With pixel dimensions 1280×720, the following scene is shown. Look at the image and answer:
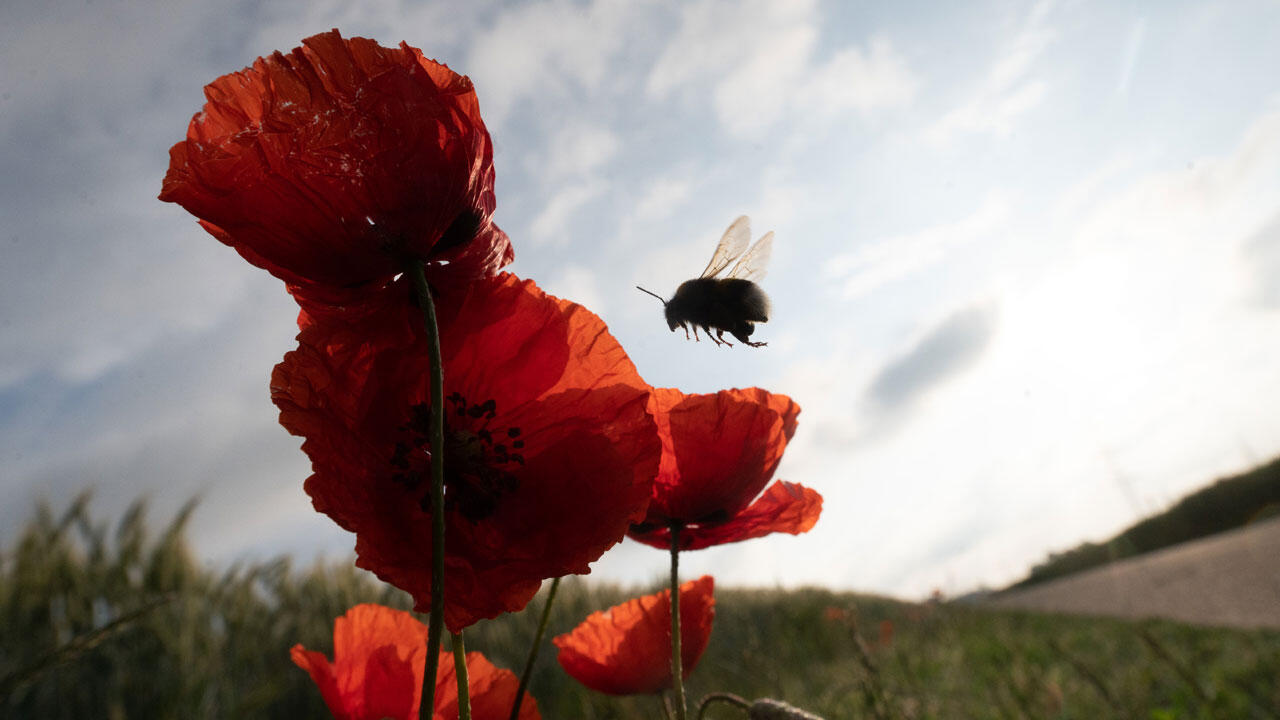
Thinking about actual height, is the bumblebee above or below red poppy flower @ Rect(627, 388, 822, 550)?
above

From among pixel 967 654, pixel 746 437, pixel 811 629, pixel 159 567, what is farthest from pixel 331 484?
pixel 811 629

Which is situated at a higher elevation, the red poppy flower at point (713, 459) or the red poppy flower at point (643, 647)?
the red poppy flower at point (713, 459)

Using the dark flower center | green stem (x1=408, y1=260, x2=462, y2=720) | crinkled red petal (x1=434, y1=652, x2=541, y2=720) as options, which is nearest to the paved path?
crinkled red petal (x1=434, y1=652, x2=541, y2=720)

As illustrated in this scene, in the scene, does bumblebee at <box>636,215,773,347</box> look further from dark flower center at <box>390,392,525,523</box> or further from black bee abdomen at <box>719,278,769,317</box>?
dark flower center at <box>390,392,525,523</box>

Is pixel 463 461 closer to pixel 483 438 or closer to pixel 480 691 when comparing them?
pixel 483 438

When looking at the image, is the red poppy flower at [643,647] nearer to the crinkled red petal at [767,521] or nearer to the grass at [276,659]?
the crinkled red petal at [767,521]

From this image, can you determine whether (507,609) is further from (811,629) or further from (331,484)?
(811,629)

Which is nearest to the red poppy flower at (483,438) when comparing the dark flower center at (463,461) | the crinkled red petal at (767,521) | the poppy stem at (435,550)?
the dark flower center at (463,461)
